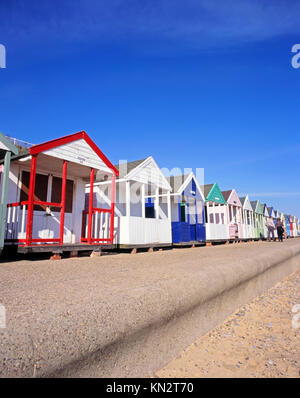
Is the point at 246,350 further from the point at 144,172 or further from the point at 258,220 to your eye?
the point at 258,220

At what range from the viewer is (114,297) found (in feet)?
6.78

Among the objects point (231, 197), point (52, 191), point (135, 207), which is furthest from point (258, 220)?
point (52, 191)

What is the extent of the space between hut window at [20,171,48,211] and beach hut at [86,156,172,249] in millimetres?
2172

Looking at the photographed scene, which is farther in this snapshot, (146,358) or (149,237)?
(149,237)

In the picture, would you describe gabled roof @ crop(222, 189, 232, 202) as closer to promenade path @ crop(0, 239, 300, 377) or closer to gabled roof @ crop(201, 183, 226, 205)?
gabled roof @ crop(201, 183, 226, 205)

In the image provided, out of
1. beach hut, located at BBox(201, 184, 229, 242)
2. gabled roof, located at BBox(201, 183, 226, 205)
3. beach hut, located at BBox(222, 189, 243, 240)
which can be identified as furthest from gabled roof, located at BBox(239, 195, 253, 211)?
gabled roof, located at BBox(201, 183, 226, 205)

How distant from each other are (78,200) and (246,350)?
8783 millimetres

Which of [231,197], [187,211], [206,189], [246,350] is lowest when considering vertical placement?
[246,350]

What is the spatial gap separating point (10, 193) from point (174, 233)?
805 cm

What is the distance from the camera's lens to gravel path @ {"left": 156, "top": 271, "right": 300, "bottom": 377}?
7.11ft

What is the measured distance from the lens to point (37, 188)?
9109 millimetres

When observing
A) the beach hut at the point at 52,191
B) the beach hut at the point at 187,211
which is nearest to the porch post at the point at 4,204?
the beach hut at the point at 52,191
